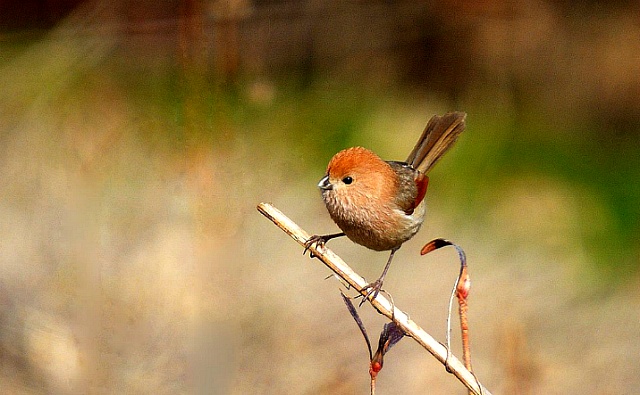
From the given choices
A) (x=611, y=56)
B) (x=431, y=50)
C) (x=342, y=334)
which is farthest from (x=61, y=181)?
(x=611, y=56)

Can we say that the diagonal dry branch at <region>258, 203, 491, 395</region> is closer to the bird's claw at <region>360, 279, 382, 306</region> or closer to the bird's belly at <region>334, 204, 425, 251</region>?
the bird's claw at <region>360, 279, 382, 306</region>

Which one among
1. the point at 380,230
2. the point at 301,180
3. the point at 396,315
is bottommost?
the point at 301,180

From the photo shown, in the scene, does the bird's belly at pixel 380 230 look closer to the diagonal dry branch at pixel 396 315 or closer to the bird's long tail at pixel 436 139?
the bird's long tail at pixel 436 139

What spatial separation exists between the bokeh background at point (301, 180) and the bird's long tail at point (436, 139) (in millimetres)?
337

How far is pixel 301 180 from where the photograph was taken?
1.78m

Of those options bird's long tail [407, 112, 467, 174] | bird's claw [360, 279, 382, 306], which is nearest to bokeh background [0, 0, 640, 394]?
bird's long tail [407, 112, 467, 174]

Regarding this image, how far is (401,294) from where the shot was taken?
176 centimetres

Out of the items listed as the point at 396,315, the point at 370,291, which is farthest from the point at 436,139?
the point at 396,315

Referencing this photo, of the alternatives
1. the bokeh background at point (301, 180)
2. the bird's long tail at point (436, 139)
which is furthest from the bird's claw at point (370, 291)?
the bokeh background at point (301, 180)

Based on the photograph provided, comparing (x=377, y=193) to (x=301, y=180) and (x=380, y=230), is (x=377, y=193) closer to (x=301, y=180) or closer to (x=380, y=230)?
(x=380, y=230)

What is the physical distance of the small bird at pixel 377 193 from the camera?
1.06 meters

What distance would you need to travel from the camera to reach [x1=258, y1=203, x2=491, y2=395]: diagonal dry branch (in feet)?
2.18

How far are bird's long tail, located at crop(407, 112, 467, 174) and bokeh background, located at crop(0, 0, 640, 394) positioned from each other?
34cm

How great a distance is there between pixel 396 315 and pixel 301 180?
1096 mm
